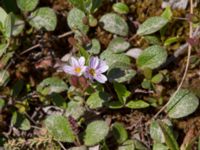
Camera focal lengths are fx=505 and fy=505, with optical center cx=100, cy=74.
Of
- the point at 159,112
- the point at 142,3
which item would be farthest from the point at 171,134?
the point at 142,3

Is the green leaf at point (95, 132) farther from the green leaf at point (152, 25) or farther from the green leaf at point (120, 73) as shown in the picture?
the green leaf at point (152, 25)

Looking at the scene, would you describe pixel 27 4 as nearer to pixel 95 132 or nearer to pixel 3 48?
pixel 3 48

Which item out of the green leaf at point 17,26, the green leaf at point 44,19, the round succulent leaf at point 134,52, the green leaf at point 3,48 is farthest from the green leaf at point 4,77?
the round succulent leaf at point 134,52

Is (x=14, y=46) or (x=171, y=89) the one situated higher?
(x=14, y=46)

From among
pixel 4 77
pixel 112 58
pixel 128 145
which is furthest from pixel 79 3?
pixel 128 145

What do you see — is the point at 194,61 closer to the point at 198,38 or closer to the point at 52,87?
the point at 198,38

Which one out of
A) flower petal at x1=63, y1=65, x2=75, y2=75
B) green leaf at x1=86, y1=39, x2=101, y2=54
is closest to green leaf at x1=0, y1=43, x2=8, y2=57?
flower petal at x1=63, y1=65, x2=75, y2=75
